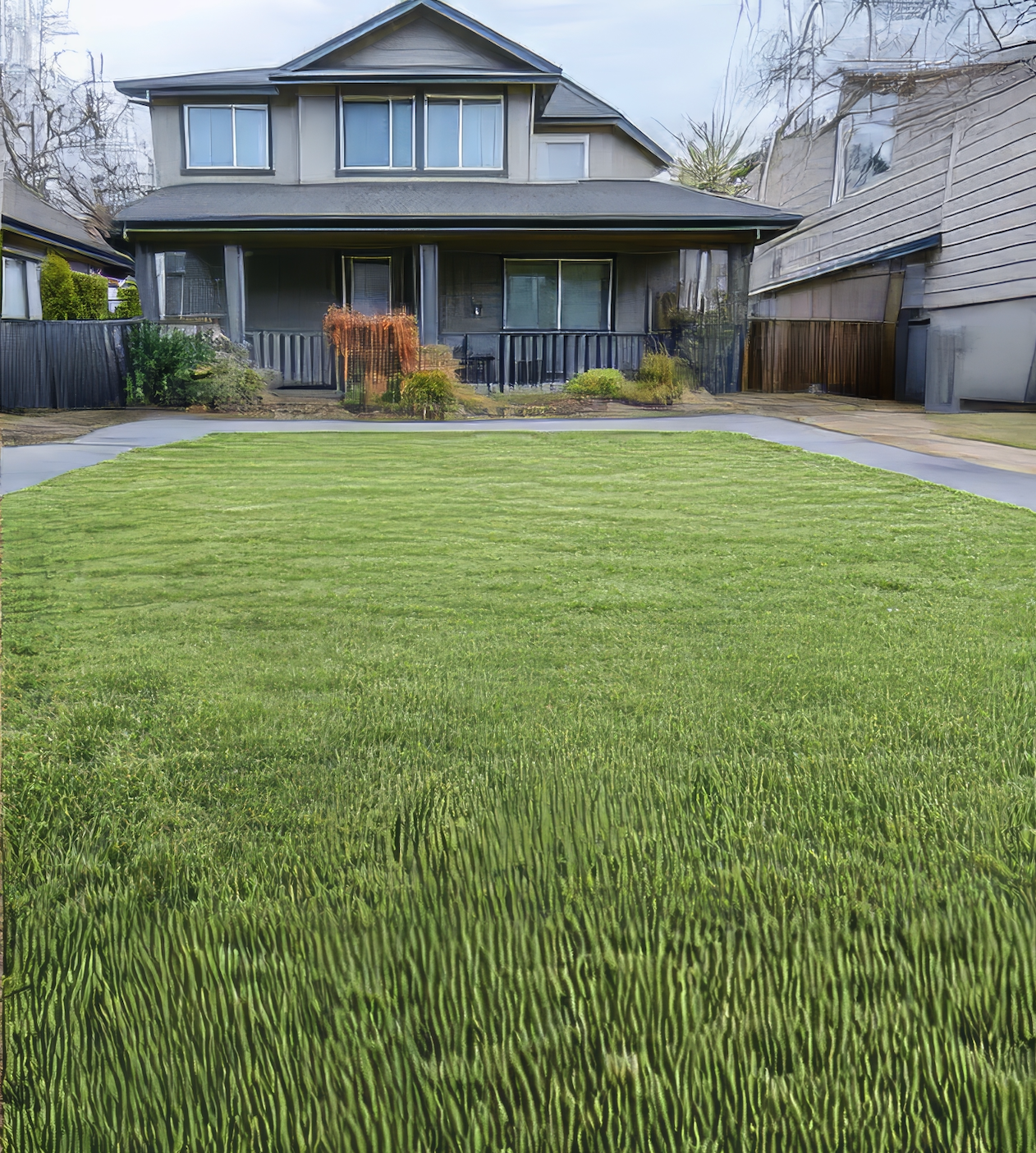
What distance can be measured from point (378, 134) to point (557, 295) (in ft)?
14.2

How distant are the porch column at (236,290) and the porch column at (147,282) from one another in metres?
1.26

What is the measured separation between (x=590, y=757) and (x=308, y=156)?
19.0 meters

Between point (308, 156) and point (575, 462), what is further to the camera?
point (308, 156)

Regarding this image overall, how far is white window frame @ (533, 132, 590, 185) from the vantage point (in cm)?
2011


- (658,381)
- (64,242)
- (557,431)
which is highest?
(64,242)

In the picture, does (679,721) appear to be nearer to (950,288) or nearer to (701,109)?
(950,288)

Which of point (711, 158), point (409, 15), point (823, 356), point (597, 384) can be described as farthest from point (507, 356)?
point (711, 158)

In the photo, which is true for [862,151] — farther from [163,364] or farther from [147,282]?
[163,364]

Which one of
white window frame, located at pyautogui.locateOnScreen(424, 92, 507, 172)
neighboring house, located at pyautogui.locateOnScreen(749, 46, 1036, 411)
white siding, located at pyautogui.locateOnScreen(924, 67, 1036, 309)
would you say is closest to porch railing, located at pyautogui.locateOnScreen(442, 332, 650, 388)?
white window frame, located at pyautogui.locateOnScreen(424, 92, 507, 172)

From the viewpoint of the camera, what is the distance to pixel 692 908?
2.04 meters

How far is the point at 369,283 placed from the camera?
65.3 feet

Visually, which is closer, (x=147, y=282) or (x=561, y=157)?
(x=147, y=282)

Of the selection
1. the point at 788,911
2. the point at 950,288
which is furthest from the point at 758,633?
the point at 950,288

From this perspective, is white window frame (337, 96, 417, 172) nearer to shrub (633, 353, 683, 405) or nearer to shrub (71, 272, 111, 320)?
shrub (71, 272, 111, 320)
